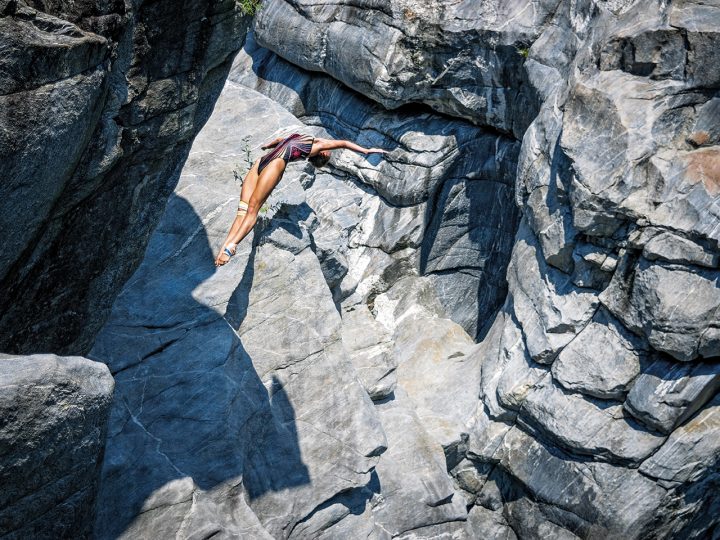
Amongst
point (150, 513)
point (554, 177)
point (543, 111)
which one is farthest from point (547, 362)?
point (150, 513)

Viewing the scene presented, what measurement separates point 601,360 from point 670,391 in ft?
3.84

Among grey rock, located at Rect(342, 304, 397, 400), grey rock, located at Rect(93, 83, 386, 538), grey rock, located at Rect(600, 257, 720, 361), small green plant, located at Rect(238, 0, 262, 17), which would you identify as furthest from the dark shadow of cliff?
grey rock, located at Rect(600, 257, 720, 361)

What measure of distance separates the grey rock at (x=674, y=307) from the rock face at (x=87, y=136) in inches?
273

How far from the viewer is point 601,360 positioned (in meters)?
13.7

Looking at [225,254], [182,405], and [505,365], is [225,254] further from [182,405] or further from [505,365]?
[505,365]

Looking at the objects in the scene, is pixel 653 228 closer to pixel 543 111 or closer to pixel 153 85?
pixel 543 111

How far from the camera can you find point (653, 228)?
1262 centimetres

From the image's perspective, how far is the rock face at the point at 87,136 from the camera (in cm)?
691

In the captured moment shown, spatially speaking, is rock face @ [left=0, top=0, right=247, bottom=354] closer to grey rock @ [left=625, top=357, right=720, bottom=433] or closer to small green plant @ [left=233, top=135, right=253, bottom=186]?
small green plant @ [left=233, top=135, right=253, bottom=186]

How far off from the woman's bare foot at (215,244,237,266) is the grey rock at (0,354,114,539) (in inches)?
139

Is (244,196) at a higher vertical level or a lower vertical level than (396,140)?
higher

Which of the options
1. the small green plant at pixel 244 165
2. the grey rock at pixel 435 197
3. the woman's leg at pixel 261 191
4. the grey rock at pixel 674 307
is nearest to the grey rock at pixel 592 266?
the grey rock at pixel 674 307

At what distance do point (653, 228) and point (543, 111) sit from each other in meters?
3.15

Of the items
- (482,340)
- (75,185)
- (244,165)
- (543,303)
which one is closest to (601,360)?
(543,303)
